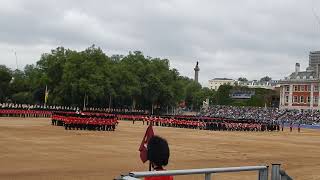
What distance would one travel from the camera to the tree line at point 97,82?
9706 centimetres

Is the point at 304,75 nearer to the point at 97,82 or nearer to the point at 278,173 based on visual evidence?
the point at 97,82

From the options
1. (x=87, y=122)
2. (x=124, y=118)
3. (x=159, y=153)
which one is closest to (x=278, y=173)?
(x=159, y=153)

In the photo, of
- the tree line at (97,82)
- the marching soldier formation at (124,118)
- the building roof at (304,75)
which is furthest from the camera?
the building roof at (304,75)

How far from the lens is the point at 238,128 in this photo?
216ft

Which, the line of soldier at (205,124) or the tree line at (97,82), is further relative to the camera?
the tree line at (97,82)

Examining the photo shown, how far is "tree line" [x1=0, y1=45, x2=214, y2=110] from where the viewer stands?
97.1 m

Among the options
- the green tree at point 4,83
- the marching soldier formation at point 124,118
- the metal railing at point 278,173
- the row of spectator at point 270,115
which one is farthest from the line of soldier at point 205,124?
the green tree at point 4,83

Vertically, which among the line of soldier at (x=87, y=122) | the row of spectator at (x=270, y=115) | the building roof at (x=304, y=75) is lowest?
the line of soldier at (x=87, y=122)

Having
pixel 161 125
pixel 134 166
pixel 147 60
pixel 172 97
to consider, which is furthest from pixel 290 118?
pixel 134 166

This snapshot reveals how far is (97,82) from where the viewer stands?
96062 mm

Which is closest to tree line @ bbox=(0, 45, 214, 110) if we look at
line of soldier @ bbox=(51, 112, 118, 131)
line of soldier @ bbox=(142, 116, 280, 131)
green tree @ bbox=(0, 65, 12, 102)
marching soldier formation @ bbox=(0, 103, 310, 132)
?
green tree @ bbox=(0, 65, 12, 102)

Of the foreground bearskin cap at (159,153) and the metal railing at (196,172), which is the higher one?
the foreground bearskin cap at (159,153)

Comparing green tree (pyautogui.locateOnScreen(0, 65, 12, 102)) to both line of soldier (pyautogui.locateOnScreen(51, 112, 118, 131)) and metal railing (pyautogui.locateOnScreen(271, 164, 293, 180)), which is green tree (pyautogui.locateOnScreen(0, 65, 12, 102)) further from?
metal railing (pyautogui.locateOnScreen(271, 164, 293, 180))

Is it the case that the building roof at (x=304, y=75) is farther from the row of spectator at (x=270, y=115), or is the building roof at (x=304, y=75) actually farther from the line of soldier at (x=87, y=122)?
the line of soldier at (x=87, y=122)
